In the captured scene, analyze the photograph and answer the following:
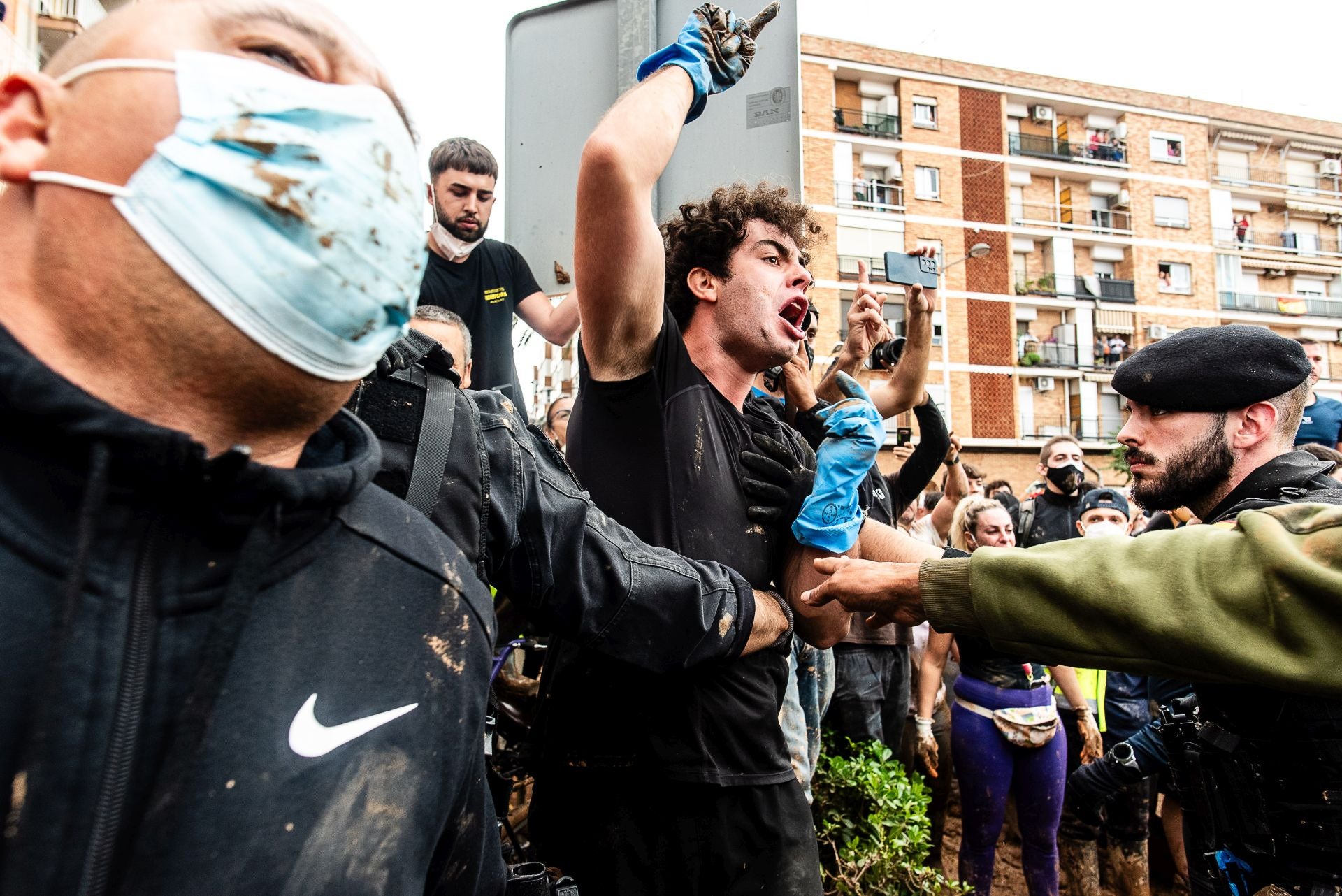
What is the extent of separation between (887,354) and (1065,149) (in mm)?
37531

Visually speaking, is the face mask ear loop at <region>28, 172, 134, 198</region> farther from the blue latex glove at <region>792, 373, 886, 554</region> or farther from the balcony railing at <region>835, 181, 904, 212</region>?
the balcony railing at <region>835, 181, 904, 212</region>

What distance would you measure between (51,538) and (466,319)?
3.47 meters

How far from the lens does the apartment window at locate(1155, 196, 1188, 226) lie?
122 feet

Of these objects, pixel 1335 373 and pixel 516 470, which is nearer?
pixel 516 470

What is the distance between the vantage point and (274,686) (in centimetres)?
81

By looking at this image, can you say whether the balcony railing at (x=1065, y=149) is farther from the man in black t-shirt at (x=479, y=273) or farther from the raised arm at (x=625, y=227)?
the raised arm at (x=625, y=227)

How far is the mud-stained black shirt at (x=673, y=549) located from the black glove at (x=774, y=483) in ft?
0.11

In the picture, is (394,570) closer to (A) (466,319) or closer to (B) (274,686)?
(B) (274,686)

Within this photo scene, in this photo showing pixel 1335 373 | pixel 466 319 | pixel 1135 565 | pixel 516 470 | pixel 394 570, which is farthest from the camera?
pixel 1335 373

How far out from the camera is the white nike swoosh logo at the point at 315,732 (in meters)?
0.82

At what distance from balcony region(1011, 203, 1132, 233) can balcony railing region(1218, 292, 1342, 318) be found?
5.55 m

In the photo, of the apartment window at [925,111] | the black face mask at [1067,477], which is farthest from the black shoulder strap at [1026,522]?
the apartment window at [925,111]

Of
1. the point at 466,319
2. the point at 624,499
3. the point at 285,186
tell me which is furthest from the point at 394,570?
the point at 466,319

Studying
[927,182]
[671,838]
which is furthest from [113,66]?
[927,182]
